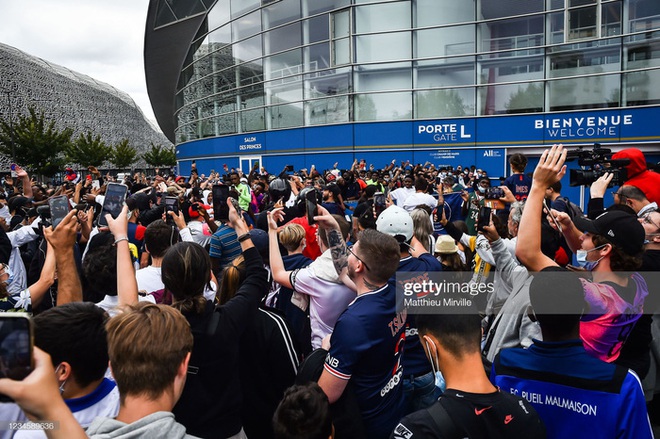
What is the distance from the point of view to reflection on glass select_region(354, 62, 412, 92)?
24672 mm

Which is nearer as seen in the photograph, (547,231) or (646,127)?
(547,231)

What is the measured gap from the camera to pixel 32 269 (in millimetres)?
5457

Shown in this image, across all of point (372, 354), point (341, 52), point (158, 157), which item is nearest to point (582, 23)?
point (341, 52)

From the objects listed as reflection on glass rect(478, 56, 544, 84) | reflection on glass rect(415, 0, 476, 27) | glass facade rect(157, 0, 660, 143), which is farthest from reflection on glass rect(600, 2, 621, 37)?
reflection on glass rect(415, 0, 476, 27)

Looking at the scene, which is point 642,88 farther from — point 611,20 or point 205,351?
point 205,351

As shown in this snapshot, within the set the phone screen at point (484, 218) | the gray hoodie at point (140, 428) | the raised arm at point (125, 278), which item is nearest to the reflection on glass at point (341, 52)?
the phone screen at point (484, 218)

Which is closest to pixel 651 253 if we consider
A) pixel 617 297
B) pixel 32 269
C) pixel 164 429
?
pixel 617 297

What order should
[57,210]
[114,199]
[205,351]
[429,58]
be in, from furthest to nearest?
[429,58] → [114,199] → [57,210] → [205,351]

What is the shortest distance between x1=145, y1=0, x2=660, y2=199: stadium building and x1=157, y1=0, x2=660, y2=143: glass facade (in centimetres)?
6

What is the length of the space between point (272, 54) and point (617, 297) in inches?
1131

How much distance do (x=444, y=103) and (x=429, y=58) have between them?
8.38 feet

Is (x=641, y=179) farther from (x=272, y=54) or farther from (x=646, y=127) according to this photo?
(x=272, y=54)

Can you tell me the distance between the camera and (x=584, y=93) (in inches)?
847

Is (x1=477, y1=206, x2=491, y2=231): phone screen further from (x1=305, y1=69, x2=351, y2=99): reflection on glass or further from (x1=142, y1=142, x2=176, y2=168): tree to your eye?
(x1=142, y1=142, x2=176, y2=168): tree
